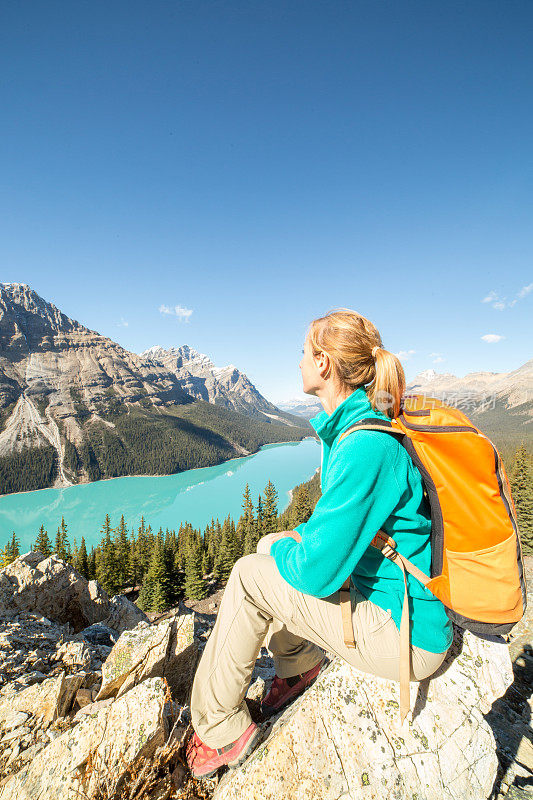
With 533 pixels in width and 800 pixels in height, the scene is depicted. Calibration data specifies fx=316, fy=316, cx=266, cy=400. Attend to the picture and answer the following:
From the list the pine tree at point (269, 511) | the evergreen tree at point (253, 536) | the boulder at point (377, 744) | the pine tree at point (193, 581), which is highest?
the boulder at point (377, 744)

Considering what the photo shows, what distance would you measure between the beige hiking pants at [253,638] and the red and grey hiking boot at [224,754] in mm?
92

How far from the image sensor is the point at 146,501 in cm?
9162

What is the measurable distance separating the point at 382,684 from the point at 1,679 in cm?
430

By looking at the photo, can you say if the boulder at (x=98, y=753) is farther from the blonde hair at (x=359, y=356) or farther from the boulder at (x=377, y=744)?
the blonde hair at (x=359, y=356)

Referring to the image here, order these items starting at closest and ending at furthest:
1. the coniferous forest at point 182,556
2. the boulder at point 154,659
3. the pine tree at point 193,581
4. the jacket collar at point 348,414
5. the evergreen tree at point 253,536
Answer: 1. the jacket collar at point 348,414
2. the boulder at point 154,659
3. the coniferous forest at point 182,556
4. the pine tree at point 193,581
5. the evergreen tree at point 253,536

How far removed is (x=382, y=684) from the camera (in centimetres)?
238

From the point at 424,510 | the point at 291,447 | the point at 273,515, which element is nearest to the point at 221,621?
the point at 424,510

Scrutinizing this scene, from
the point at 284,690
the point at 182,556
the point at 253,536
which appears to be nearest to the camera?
the point at 284,690

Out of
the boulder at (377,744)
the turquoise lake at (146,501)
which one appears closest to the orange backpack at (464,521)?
the boulder at (377,744)

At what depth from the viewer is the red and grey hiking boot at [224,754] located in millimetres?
2195

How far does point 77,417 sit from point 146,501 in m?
75.0

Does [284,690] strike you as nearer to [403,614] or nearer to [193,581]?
[403,614]

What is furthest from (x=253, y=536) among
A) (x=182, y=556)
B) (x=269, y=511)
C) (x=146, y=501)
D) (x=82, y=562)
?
(x=146, y=501)

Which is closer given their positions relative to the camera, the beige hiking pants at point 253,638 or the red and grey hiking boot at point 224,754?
the beige hiking pants at point 253,638
